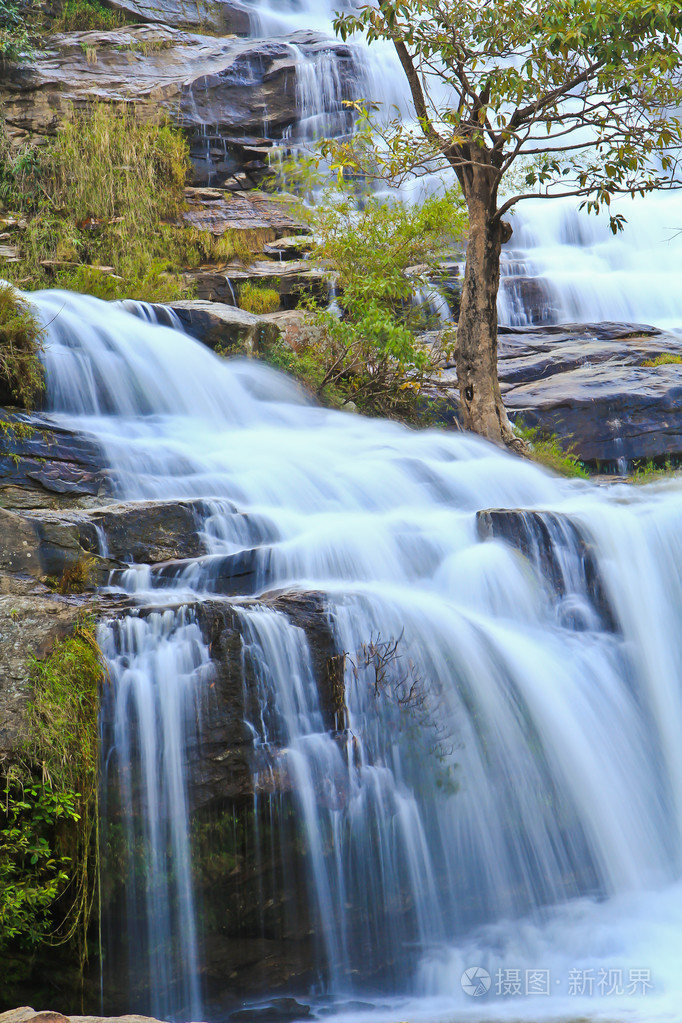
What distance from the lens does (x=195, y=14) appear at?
59.7ft

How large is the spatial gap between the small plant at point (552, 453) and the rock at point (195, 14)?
12888 mm

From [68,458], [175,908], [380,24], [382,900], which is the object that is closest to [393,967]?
[382,900]

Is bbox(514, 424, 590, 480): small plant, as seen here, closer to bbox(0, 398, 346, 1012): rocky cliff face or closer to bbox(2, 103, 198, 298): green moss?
bbox(0, 398, 346, 1012): rocky cliff face

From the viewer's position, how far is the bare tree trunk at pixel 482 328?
30.6 ft

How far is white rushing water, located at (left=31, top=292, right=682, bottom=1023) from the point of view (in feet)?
14.0

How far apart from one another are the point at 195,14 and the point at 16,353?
14.6m

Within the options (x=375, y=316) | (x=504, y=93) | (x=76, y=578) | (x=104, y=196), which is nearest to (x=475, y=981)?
(x=76, y=578)

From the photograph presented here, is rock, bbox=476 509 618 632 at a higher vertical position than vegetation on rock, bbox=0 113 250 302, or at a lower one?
lower

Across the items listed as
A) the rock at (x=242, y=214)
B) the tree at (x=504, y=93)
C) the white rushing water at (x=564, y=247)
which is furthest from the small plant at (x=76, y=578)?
the white rushing water at (x=564, y=247)

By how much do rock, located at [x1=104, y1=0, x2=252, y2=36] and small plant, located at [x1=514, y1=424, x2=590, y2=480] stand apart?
1289 centimetres

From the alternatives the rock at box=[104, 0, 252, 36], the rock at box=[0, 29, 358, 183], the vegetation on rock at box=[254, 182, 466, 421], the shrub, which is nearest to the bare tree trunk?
the vegetation on rock at box=[254, 182, 466, 421]

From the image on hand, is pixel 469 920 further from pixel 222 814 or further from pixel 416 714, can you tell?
pixel 222 814

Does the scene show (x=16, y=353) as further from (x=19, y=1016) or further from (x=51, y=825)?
(x=19, y=1016)

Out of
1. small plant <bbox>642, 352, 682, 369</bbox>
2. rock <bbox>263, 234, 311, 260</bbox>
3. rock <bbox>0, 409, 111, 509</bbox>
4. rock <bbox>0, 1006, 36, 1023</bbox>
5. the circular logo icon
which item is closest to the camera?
rock <bbox>0, 1006, 36, 1023</bbox>
